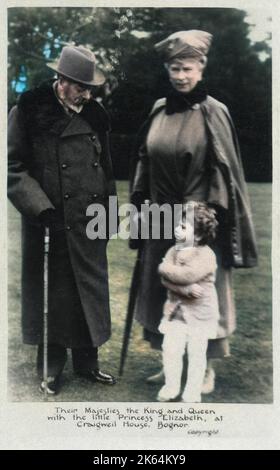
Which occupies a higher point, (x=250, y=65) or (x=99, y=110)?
(x=250, y=65)

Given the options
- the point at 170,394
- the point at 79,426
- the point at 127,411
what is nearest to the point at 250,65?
the point at 170,394

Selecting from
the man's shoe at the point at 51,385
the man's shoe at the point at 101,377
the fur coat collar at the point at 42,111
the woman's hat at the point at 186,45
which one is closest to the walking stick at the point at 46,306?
the man's shoe at the point at 51,385

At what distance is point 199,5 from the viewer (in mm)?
3084

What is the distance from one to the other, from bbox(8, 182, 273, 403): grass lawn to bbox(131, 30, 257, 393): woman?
0.14 meters

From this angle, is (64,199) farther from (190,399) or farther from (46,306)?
(190,399)

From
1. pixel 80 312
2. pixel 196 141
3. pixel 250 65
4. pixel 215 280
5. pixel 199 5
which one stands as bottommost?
pixel 80 312

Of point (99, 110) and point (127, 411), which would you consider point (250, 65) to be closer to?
point (99, 110)

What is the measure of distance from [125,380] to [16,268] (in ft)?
3.20

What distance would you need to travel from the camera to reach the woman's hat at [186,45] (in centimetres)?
286

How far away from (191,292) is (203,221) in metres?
0.41

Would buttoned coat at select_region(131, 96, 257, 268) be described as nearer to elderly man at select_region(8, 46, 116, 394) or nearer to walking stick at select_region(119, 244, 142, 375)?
elderly man at select_region(8, 46, 116, 394)

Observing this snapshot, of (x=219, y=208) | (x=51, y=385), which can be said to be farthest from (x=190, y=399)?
(x=219, y=208)

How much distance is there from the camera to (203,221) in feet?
9.44

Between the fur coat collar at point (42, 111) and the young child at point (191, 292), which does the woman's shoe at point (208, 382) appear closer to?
the young child at point (191, 292)
